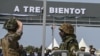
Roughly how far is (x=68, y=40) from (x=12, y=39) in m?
0.89

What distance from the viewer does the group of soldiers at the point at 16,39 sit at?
718 centimetres

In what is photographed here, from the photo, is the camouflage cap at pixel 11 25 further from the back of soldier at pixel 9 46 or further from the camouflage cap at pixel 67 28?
the camouflage cap at pixel 67 28

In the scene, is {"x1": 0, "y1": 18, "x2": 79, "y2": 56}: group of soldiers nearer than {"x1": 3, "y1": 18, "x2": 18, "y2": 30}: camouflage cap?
Yes

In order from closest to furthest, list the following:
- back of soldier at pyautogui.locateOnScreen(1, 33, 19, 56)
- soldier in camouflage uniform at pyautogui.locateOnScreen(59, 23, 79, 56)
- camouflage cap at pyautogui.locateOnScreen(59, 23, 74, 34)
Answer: back of soldier at pyautogui.locateOnScreen(1, 33, 19, 56), soldier in camouflage uniform at pyautogui.locateOnScreen(59, 23, 79, 56), camouflage cap at pyautogui.locateOnScreen(59, 23, 74, 34)

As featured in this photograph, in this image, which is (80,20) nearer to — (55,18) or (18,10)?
(55,18)

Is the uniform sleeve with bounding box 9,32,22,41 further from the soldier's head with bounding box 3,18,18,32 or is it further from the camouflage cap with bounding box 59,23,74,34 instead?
the camouflage cap with bounding box 59,23,74,34

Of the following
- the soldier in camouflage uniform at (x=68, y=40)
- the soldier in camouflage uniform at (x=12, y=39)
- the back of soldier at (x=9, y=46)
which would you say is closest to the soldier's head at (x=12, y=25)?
the soldier in camouflage uniform at (x=12, y=39)

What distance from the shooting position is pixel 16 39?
23.7 ft

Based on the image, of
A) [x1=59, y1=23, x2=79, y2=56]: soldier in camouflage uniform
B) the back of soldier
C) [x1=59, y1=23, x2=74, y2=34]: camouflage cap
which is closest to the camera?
the back of soldier

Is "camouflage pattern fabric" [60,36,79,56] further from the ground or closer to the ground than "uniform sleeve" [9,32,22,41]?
closer to the ground

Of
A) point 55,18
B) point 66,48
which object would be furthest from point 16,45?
point 55,18

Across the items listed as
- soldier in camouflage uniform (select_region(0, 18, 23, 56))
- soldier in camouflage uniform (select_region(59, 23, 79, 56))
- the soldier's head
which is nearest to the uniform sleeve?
soldier in camouflage uniform (select_region(0, 18, 23, 56))

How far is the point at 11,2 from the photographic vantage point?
22.6m

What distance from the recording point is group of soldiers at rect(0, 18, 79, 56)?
718 cm
